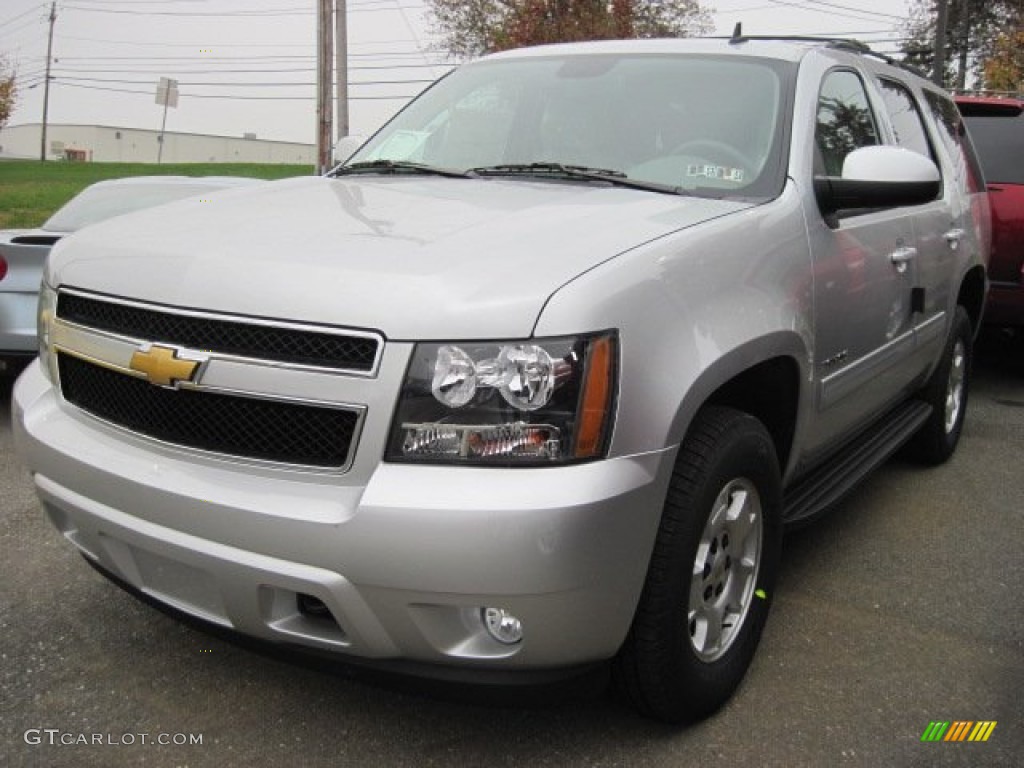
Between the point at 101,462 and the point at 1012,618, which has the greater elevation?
the point at 101,462

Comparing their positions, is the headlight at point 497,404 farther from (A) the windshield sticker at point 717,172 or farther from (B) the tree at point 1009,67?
(B) the tree at point 1009,67

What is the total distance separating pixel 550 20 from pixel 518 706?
3001 centimetres

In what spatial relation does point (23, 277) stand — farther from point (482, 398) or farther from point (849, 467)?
point (849, 467)

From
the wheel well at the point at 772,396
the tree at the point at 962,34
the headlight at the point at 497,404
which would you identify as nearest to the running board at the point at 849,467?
the wheel well at the point at 772,396

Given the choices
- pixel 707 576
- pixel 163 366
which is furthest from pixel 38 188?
pixel 707 576

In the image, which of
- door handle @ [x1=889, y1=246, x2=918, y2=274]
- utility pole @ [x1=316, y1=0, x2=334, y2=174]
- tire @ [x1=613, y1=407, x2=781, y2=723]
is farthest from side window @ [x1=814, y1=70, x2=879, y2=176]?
utility pole @ [x1=316, y1=0, x2=334, y2=174]

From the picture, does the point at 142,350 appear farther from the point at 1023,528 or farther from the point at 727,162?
the point at 1023,528

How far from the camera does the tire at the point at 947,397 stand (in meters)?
4.61

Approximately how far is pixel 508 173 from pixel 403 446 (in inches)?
58.7

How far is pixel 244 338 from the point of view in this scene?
2.08 metres

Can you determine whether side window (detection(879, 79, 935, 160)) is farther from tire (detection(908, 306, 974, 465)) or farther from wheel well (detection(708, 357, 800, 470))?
wheel well (detection(708, 357, 800, 470))

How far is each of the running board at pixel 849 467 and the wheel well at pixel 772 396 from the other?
24 cm

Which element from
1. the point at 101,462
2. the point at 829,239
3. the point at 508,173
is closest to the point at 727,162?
the point at 829,239

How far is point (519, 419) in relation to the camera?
197cm
